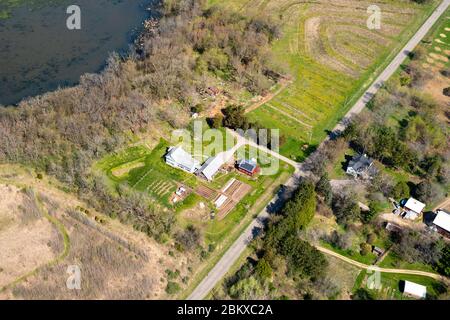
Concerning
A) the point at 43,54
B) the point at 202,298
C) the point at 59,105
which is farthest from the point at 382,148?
the point at 43,54

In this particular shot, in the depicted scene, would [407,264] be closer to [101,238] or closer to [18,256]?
[101,238]

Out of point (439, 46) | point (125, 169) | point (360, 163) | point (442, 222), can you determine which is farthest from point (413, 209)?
point (439, 46)

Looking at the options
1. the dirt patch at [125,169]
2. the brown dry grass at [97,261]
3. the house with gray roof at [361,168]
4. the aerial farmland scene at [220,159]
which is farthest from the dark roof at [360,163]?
the dirt patch at [125,169]

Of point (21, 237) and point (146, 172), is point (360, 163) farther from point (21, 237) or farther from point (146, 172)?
point (21, 237)

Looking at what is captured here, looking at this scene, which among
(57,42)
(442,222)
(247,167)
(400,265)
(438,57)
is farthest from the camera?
(438,57)

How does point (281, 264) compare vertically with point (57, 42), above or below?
below
